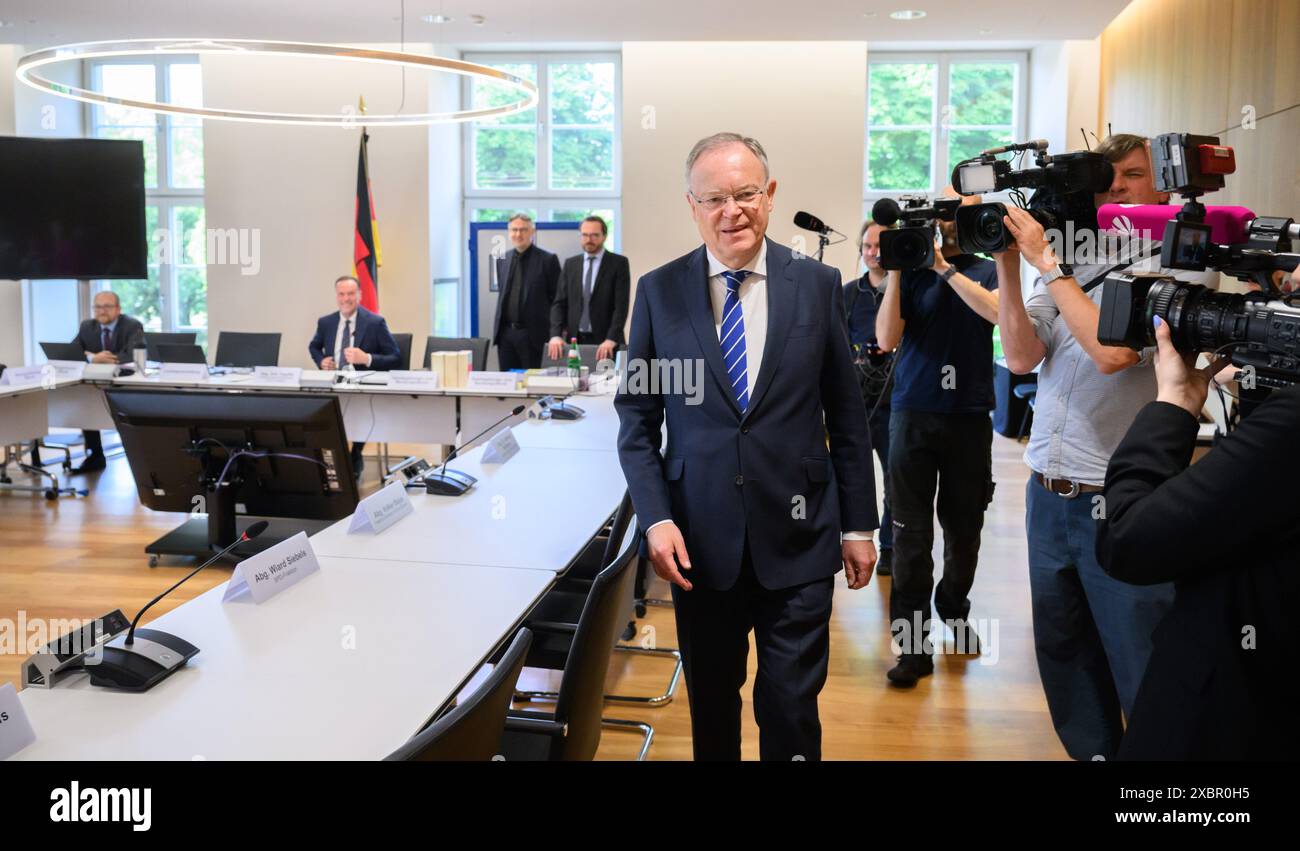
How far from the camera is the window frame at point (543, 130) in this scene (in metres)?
10.6

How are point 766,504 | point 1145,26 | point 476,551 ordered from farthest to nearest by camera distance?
point 1145,26 → point 476,551 → point 766,504

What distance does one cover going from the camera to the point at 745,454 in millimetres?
2025

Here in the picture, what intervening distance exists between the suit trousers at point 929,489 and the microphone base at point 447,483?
147 cm

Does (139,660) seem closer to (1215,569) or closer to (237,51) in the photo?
(1215,569)

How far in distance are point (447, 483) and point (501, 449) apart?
58 centimetres

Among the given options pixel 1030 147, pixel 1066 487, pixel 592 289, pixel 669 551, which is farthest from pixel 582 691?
pixel 592 289

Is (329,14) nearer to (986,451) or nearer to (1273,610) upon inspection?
(986,451)

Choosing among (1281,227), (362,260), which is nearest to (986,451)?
(1281,227)

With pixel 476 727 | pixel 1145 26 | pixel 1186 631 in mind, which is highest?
pixel 1145 26

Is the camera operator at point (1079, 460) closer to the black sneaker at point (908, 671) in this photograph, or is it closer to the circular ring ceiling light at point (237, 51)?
the black sneaker at point (908, 671)

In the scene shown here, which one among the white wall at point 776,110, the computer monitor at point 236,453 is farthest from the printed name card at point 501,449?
the white wall at point 776,110

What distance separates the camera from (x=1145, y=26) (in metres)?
7.77

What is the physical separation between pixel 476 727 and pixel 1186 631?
91 centimetres

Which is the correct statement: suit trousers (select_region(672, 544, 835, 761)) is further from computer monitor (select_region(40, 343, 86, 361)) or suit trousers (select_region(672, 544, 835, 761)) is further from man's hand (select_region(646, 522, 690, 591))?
computer monitor (select_region(40, 343, 86, 361))
